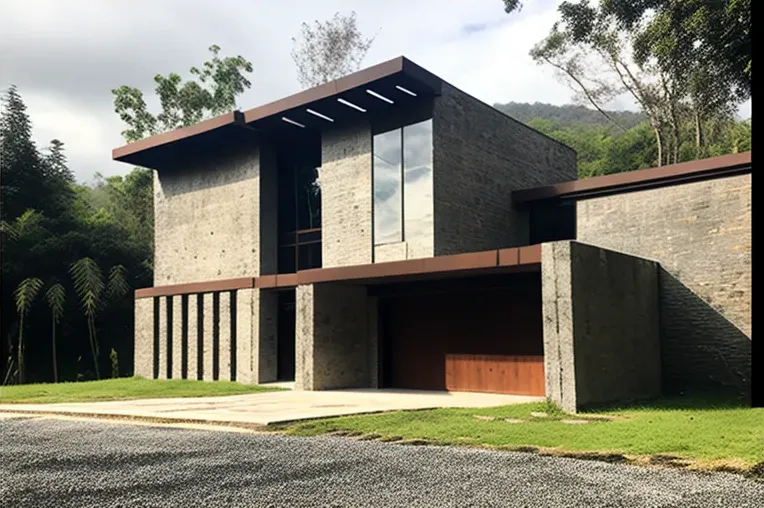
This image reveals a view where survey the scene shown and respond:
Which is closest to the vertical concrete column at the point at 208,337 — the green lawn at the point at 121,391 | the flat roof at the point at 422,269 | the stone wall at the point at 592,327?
the green lawn at the point at 121,391

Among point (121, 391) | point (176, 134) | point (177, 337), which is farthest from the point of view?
point (176, 134)

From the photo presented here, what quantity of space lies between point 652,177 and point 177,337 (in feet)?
41.3

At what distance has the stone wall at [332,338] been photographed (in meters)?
13.4

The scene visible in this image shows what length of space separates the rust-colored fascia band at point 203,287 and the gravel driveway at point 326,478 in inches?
376

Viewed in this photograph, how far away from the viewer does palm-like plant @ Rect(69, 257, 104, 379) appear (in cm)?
2266

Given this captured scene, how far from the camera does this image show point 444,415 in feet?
28.5

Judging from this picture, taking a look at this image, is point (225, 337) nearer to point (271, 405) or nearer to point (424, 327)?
point (424, 327)

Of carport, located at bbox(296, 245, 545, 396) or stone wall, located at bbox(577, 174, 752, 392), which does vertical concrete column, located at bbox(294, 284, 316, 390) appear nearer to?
carport, located at bbox(296, 245, 545, 396)

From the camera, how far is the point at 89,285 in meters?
22.7

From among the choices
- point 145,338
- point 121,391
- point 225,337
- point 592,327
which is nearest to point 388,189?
point 225,337

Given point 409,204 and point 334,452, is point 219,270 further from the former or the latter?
point 334,452

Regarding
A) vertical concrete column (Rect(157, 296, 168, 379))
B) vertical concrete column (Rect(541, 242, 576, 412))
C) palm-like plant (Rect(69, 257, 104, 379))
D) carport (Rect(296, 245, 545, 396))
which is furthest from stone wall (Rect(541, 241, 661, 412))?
palm-like plant (Rect(69, 257, 104, 379))

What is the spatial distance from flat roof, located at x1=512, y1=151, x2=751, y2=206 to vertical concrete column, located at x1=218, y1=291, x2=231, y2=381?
8485 mm

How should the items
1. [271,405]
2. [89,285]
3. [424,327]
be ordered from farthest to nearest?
1. [89,285]
2. [424,327]
3. [271,405]
